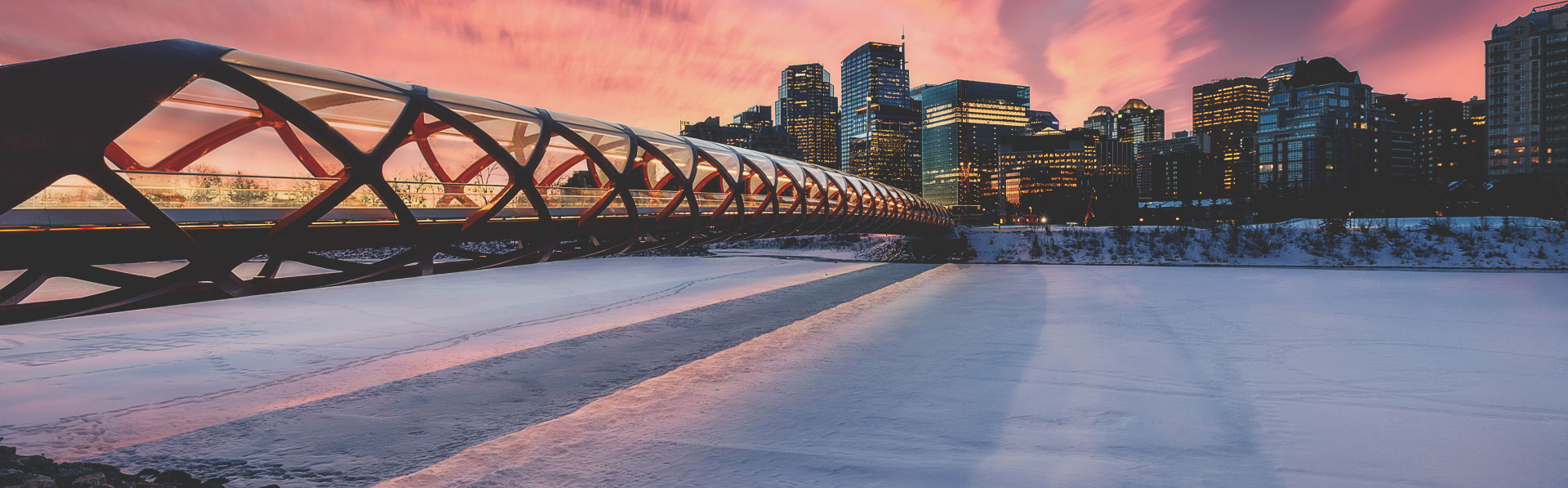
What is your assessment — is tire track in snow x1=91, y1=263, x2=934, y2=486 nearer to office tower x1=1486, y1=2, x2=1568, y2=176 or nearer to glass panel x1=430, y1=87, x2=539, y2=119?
glass panel x1=430, y1=87, x2=539, y2=119

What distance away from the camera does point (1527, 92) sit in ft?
409

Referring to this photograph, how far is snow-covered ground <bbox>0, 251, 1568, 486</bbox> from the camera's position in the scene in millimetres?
8172

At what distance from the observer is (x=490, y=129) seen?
19.1 metres

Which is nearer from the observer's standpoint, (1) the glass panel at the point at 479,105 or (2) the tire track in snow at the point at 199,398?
(2) the tire track in snow at the point at 199,398

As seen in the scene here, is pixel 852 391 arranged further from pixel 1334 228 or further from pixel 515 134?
pixel 1334 228

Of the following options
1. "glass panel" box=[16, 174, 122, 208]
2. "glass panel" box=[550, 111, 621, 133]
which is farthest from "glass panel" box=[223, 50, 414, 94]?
"glass panel" box=[550, 111, 621, 133]

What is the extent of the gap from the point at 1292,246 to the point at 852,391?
43.3 metres

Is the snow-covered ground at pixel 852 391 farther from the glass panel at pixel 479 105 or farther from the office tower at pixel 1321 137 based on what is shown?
the office tower at pixel 1321 137

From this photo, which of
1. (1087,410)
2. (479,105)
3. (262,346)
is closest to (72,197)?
(479,105)

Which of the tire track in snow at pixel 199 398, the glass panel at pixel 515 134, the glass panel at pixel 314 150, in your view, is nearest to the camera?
the tire track in snow at pixel 199 398

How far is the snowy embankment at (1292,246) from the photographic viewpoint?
3762cm

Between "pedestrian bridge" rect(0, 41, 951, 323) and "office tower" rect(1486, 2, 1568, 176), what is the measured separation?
160 m

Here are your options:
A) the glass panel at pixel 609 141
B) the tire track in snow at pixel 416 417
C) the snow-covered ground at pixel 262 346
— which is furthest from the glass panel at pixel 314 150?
the tire track in snow at pixel 416 417

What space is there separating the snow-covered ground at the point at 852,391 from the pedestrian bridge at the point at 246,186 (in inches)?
89.2
